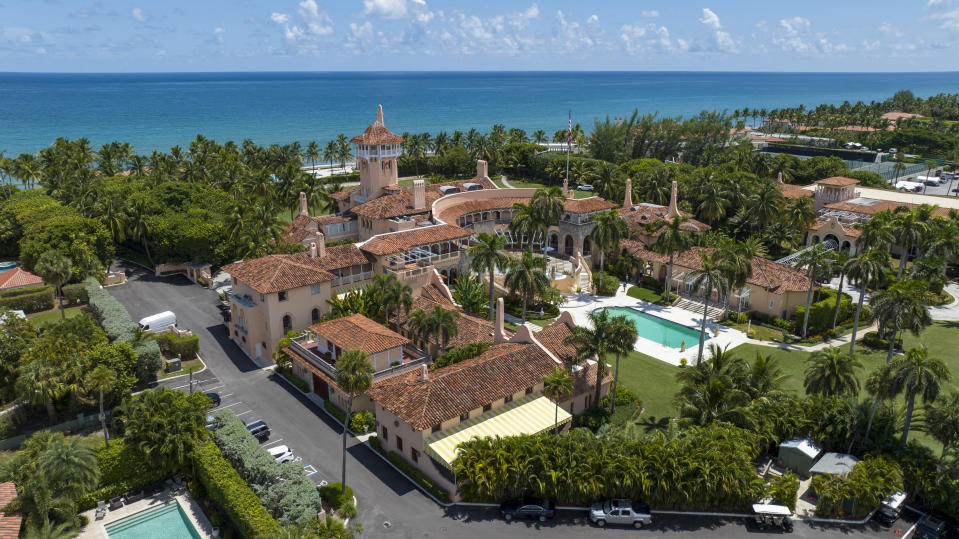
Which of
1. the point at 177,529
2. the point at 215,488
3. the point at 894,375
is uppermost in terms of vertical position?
the point at 894,375

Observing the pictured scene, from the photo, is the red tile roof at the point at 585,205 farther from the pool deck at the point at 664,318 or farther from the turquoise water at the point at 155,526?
the turquoise water at the point at 155,526

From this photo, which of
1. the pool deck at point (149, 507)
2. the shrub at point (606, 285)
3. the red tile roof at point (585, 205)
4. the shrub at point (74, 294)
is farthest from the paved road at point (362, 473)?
the red tile roof at point (585, 205)

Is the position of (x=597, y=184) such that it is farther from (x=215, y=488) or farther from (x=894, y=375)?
(x=215, y=488)

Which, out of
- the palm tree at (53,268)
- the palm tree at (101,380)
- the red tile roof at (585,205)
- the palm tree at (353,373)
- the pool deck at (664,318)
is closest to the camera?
the palm tree at (353,373)

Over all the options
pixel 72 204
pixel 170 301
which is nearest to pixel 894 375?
pixel 170 301

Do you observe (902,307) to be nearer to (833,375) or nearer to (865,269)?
(865,269)

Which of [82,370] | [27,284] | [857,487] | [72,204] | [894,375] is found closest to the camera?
[857,487]

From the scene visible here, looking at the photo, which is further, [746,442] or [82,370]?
[82,370]
